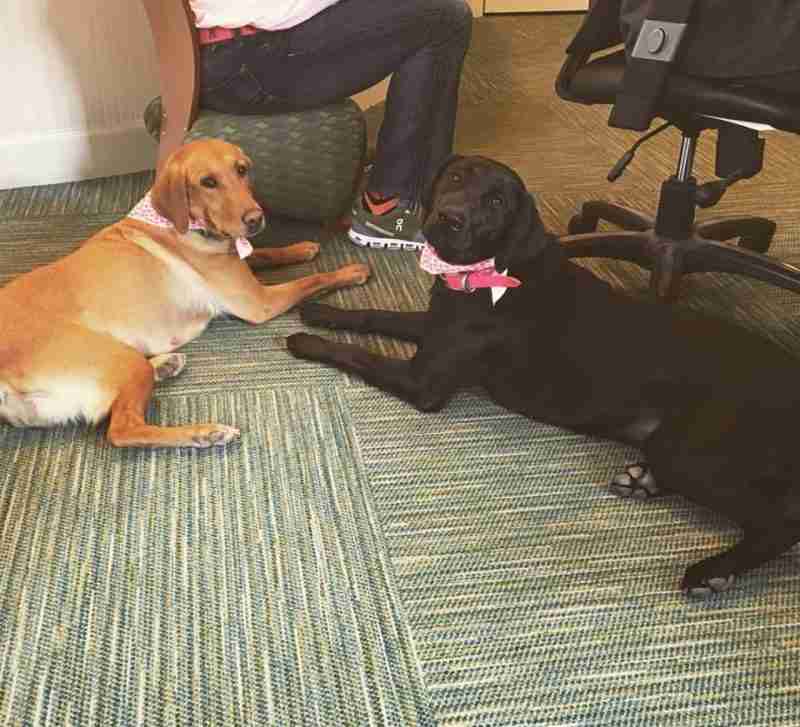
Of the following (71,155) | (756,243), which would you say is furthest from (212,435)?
(71,155)

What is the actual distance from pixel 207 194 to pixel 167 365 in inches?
17.1

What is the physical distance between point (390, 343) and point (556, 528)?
2.41ft

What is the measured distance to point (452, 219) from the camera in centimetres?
158

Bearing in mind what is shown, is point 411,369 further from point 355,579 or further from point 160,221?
point 160,221

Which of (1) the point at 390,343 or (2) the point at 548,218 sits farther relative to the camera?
(2) the point at 548,218

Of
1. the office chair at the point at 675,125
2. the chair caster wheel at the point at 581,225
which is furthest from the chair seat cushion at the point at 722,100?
the chair caster wheel at the point at 581,225

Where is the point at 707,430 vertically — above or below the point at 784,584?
above

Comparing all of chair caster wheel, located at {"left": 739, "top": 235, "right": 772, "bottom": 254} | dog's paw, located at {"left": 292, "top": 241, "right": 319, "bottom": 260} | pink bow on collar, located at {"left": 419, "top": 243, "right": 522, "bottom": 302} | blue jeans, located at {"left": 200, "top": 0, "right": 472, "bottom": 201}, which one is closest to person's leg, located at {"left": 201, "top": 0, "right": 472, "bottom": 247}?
blue jeans, located at {"left": 200, "top": 0, "right": 472, "bottom": 201}

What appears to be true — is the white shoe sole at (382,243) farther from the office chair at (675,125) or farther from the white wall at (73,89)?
the white wall at (73,89)

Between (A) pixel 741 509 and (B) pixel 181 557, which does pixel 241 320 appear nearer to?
(B) pixel 181 557

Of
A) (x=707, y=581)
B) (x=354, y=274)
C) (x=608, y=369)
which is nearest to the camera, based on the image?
(x=707, y=581)

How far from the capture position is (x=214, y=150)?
1934mm

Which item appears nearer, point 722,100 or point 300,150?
point 722,100

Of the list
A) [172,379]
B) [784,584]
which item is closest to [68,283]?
[172,379]
